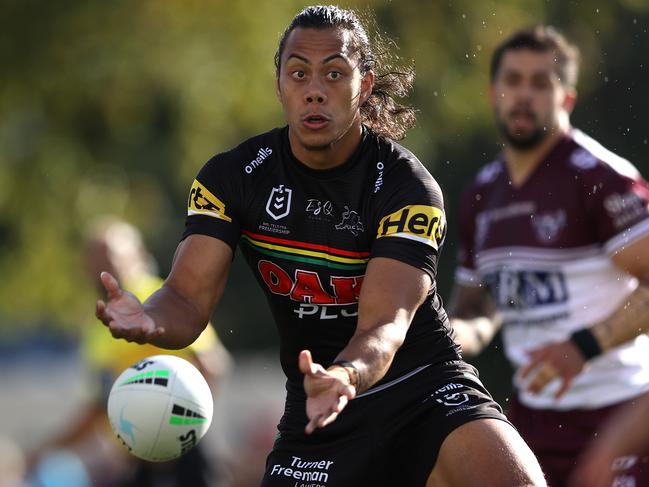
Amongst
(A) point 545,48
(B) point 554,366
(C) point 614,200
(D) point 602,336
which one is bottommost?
(B) point 554,366

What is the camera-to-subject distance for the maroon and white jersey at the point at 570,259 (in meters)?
7.18

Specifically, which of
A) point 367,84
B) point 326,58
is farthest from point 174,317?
point 367,84

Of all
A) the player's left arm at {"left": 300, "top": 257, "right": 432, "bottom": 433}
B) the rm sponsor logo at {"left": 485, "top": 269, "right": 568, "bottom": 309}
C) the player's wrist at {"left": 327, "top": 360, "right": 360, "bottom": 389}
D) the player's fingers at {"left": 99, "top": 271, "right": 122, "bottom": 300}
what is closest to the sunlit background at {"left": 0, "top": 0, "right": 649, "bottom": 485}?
the rm sponsor logo at {"left": 485, "top": 269, "right": 568, "bottom": 309}

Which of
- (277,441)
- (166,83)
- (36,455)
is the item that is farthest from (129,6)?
(277,441)

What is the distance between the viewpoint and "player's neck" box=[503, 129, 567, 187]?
25.5 feet

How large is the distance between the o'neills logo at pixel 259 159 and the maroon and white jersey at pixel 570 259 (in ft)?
6.70

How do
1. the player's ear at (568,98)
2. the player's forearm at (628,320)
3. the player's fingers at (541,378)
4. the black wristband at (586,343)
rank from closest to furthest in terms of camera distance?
the player's fingers at (541,378) → the black wristband at (586,343) → the player's forearm at (628,320) → the player's ear at (568,98)

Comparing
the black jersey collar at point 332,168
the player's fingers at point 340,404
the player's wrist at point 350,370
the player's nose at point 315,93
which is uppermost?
the player's nose at point 315,93

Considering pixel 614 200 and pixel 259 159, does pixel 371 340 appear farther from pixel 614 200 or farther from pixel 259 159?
pixel 614 200

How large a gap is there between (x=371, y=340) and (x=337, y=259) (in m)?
0.66

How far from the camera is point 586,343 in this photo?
6711mm

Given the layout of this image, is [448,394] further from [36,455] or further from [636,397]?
[36,455]

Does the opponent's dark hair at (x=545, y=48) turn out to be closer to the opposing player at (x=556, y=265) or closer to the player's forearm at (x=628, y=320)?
the opposing player at (x=556, y=265)

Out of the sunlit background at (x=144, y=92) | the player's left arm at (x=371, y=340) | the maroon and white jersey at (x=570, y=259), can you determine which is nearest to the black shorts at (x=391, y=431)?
the player's left arm at (x=371, y=340)
